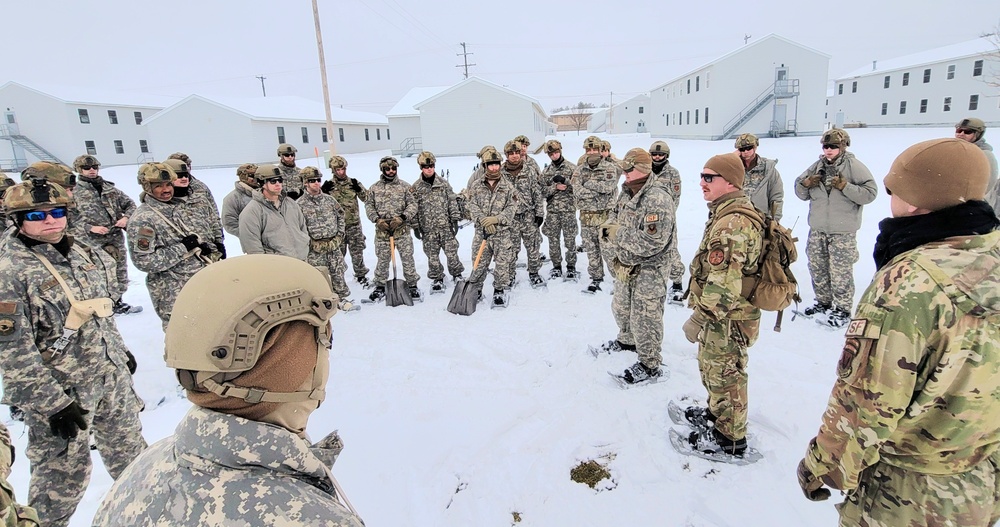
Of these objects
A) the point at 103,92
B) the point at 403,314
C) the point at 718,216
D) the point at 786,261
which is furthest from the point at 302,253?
the point at 103,92

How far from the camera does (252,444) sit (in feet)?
3.63

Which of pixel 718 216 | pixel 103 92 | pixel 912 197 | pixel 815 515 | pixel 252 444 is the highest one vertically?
pixel 103 92

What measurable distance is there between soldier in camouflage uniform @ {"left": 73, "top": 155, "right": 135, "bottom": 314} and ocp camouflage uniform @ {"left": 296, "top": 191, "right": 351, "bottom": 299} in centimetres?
221

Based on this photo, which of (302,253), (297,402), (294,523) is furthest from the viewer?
(302,253)

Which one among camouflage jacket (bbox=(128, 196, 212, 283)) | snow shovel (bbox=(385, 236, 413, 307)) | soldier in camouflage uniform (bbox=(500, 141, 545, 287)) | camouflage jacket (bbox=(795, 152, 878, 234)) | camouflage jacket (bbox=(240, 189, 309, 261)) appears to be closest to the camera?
camouflage jacket (bbox=(128, 196, 212, 283))

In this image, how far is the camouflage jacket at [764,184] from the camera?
605cm

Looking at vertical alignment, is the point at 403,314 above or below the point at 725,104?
below

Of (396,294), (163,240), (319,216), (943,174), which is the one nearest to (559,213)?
(396,294)

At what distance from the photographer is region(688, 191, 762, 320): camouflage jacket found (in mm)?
2930

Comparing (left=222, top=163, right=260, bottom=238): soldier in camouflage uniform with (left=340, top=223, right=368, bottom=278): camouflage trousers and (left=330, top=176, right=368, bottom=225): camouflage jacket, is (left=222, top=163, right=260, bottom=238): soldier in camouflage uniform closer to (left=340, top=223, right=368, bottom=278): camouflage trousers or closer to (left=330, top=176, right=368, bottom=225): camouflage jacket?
(left=330, top=176, right=368, bottom=225): camouflage jacket

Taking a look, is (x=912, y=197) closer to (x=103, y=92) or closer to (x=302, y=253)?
(x=302, y=253)

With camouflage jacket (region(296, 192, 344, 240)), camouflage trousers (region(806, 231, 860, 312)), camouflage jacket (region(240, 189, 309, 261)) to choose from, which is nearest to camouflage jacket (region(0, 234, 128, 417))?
camouflage jacket (region(240, 189, 309, 261))

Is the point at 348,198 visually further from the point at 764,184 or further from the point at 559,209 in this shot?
the point at 764,184

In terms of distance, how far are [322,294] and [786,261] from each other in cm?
295
